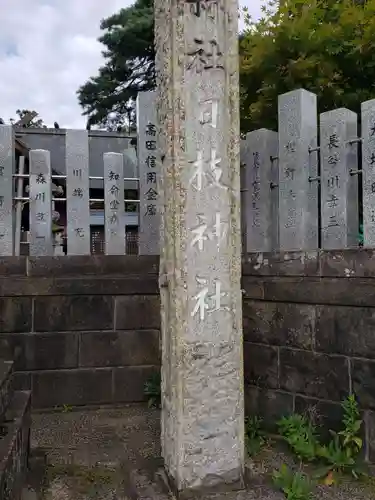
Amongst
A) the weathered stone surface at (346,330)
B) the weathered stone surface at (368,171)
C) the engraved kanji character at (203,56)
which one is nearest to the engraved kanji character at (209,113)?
the engraved kanji character at (203,56)

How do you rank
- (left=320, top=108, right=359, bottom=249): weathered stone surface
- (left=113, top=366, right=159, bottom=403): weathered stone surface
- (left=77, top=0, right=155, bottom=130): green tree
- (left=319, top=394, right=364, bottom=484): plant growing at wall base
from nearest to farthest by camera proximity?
(left=319, top=394, right=364, bottom=484): plant growing at wall base, (left=320, top=108, right=359, bottom=249): weathered stone surface, (left=113, top=366, right=159, bottom=403): weathered stone surface, (left=77, top=0, right=155, bottom=130): green tree

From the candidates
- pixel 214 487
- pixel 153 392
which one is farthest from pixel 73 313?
pixel 214 487

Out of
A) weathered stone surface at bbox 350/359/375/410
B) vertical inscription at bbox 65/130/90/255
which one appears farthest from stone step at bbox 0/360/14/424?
weathered stone surface at bbox 350/359/375/410

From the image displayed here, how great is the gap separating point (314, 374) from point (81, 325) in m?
2.38

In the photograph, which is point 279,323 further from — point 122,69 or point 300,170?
point 122,69

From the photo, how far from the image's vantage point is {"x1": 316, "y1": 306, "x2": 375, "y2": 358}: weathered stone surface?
3395 mm

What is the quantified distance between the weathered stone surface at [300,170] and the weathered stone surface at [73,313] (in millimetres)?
1980

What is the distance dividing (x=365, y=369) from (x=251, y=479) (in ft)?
3.55

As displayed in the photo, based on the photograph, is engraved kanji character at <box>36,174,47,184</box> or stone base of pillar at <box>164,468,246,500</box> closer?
stone base of pillar at <box>164,468,246,500</box>

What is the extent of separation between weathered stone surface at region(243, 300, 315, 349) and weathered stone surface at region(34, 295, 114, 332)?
1493 mm

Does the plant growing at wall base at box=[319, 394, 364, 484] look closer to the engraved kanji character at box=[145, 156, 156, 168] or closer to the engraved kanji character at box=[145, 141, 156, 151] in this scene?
the engraved kanji character at box=[145, 156, 156, 168]

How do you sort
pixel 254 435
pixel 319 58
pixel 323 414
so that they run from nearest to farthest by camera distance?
pixel 323 414, pixel 254 435, pixel 319 58

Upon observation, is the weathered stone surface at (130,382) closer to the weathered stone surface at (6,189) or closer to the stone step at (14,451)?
the stone step at (14,451)

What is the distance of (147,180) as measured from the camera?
17.0 feet
